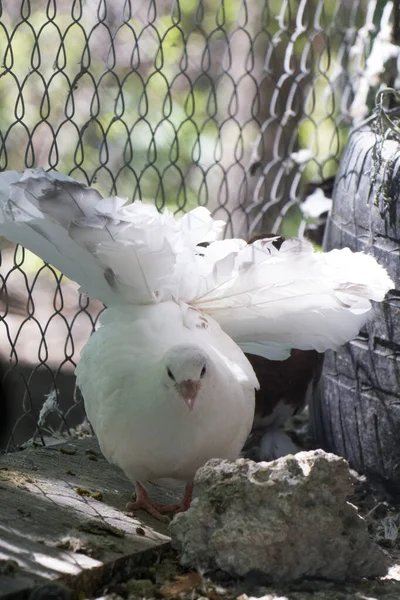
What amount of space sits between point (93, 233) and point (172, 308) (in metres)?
0.31

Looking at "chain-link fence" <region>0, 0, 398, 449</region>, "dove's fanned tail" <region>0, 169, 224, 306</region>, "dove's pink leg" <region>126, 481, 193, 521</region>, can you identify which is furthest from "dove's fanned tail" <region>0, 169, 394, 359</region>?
"chain-link fence" <region>0, 0, 398, 449</region>

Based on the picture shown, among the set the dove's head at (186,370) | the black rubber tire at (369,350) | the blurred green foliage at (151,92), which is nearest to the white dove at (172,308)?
the dove's head at (186,370)

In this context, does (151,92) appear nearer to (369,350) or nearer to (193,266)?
(369,350)

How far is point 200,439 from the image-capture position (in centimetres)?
224

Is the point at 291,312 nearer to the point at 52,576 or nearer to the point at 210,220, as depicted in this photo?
the point at 210,220

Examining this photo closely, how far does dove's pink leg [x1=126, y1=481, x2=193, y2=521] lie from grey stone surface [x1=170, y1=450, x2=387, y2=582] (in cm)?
31

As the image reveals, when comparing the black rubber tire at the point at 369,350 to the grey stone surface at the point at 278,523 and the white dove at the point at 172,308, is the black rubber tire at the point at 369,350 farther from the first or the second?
the grey stone surface at the point at 278,523

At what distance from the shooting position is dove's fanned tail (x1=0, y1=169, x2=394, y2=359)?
2.29 metres

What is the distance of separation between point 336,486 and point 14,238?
105 centimetres

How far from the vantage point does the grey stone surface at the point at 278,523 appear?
203 centimetres

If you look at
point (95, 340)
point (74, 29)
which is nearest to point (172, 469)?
point (95, 340)

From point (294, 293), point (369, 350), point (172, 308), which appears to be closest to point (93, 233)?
point (172, 308)

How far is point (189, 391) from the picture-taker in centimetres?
216

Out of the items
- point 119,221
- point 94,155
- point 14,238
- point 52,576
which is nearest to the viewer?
point 52,576
